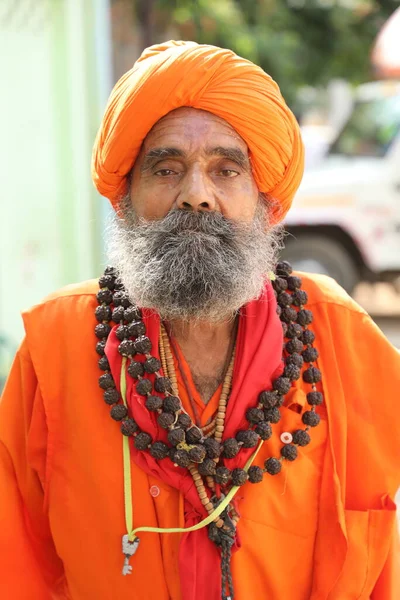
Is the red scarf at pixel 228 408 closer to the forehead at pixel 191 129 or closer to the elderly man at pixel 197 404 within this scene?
the elderly man at pixel 197 404

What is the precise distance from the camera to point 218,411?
1927 mm

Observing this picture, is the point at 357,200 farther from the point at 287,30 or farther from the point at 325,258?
the point at 287,30

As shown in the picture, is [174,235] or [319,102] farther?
[319,102]

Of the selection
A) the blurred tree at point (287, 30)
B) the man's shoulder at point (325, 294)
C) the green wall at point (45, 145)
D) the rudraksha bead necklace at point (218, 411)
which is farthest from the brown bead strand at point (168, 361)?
the blurred tree at point (287, 30)

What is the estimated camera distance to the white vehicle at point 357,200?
22.3 feet

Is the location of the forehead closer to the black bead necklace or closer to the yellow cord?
the black bead necklace

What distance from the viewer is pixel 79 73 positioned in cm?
446

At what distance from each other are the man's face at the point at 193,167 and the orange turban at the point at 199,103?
0.03 metres

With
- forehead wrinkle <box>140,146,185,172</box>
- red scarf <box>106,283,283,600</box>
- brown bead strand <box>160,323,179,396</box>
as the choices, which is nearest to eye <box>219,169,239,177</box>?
forehead wrinkle <box>140,146,185,172</box>

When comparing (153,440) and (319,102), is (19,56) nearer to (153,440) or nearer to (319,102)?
(153,440)

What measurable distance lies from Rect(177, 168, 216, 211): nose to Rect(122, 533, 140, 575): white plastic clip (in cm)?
91

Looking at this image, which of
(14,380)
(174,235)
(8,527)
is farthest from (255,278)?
(8,527)

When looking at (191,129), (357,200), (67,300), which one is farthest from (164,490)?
(357,200)

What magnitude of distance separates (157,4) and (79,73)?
4.64 meters
